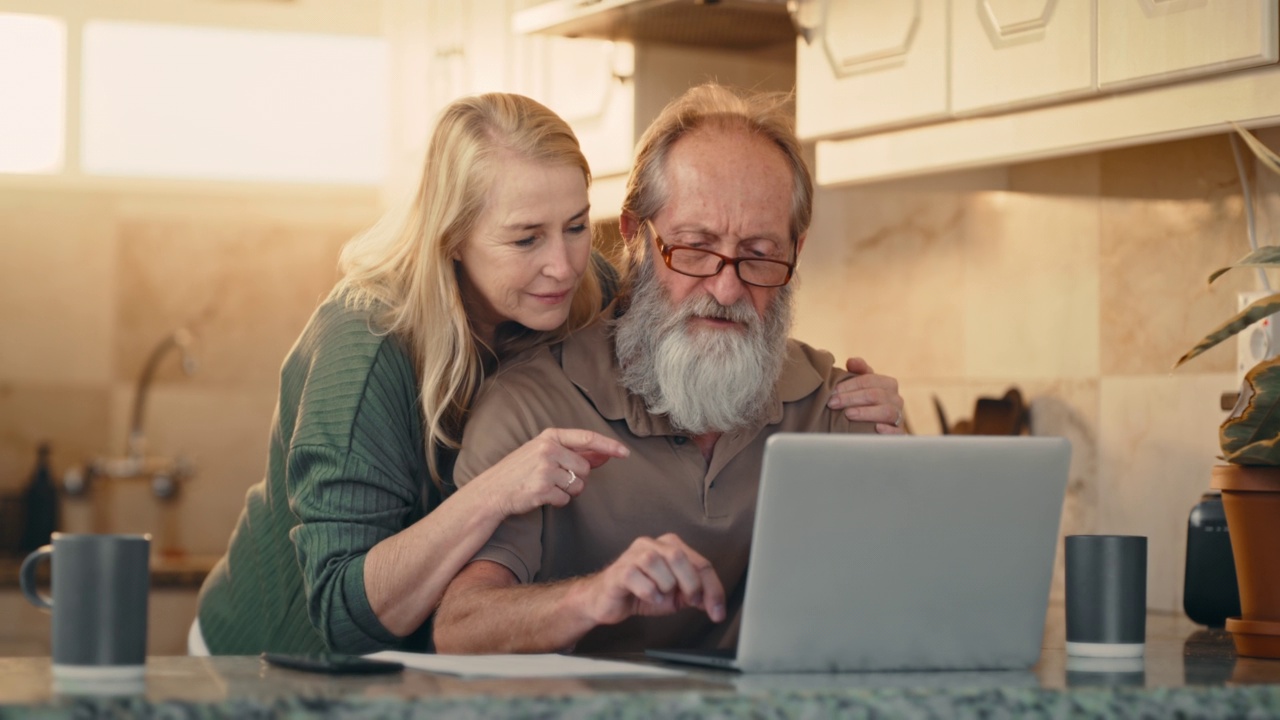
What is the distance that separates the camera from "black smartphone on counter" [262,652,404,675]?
3.76ft

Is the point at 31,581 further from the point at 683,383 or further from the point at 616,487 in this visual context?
the point at 683,383

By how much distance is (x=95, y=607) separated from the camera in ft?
3.67

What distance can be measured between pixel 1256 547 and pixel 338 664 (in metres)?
0.93

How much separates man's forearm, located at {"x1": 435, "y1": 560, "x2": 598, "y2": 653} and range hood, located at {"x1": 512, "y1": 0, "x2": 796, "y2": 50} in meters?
1.16

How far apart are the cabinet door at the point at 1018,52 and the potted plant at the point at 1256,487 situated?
415 millimetres

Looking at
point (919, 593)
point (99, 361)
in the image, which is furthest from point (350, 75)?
point (919, 593)

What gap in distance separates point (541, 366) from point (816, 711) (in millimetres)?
825

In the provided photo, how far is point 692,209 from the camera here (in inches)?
72.3

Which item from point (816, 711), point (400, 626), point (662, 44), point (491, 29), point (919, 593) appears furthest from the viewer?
point (491, 29)

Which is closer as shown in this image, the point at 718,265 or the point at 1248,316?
the point at 1248,316

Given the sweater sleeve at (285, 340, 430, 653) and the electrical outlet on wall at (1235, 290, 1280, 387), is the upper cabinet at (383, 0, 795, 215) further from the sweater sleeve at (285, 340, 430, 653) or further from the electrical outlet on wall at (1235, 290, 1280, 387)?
the electrical outlet on wall at (1235, 290, 1280, 387)

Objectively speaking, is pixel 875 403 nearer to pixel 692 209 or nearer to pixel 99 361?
pixel 692 209

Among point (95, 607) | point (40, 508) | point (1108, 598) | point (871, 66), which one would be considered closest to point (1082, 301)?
point (871, 66)

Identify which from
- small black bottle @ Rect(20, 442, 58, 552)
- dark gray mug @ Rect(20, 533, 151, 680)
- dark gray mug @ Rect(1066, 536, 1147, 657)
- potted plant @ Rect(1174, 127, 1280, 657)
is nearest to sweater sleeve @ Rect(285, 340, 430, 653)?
dark gray mug @ Rect(20, 533, 151, 680)
